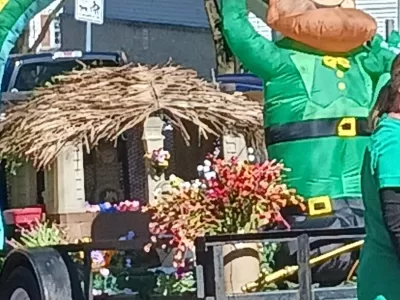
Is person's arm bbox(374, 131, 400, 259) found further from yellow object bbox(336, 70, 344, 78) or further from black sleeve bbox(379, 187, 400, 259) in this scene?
yellow object bbox(336, 70, 344, 78)

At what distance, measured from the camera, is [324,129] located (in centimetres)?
664

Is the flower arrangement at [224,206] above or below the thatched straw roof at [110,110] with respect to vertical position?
below

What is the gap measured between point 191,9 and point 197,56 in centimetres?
170

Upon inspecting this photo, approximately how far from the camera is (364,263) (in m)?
4.29

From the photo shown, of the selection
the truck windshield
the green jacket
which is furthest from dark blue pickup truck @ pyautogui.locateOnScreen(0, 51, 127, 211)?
the green jacket

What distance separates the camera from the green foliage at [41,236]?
7.55m

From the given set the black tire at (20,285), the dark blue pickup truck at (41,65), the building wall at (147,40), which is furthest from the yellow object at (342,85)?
the building wall at (147,40)

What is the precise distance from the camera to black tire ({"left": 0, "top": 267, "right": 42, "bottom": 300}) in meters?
6.16

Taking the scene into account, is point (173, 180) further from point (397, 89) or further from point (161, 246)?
point (397, 89)

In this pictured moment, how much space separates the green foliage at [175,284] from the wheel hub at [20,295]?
2.79 ft

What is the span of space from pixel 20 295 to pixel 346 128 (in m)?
1.97

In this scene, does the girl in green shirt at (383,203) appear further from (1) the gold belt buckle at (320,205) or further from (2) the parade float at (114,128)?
(2) the parade float at (114,128)

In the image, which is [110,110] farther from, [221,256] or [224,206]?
[221,256]

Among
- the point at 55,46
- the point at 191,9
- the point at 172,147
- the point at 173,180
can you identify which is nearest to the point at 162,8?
the point at 191,9
